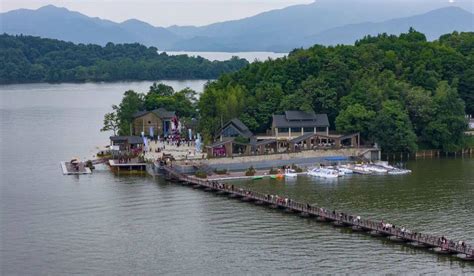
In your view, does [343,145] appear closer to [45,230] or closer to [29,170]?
[29,170]

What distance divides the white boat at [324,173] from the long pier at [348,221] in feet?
20.8

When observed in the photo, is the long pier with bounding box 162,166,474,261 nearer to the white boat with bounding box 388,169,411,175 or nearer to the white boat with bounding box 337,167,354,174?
the white boat with bounding box 337,167,354,174

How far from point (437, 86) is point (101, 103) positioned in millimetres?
52071

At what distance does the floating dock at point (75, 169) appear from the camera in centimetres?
5018

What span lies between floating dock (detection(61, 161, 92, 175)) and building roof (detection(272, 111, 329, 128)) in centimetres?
1386

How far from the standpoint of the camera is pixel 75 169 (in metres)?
50.8

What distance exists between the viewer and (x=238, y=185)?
4606 centimetres

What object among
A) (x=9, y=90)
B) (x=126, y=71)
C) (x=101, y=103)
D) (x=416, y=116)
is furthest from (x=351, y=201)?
(x=126, y=71)

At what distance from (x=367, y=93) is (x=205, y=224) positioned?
84.8 feet

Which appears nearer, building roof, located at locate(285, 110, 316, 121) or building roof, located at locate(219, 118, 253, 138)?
building roof, located at locate(219, 118, 253, 138)

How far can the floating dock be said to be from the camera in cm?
5018

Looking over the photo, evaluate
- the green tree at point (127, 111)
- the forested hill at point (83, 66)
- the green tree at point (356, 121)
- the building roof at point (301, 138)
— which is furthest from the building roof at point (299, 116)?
the forested hill at point (83, 66)

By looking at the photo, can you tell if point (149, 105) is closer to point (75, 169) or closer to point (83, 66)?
point (75, 169)

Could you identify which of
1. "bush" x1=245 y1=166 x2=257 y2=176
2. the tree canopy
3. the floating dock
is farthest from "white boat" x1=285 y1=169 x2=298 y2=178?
the tree canopy
